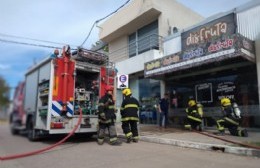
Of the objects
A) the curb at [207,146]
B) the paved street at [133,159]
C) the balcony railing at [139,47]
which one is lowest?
the paved street at [133,159]

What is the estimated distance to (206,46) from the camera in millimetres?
11070

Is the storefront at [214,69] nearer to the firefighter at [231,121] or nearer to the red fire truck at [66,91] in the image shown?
the firefighter at [231,121]

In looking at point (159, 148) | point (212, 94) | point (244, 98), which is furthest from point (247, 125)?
point (159, 148)

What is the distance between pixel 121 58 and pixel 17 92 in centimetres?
799

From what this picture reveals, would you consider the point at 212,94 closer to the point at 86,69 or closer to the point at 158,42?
the point at 158,42

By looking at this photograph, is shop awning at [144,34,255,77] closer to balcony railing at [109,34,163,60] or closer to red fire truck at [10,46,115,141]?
red fire truck at [10,46,115,141]

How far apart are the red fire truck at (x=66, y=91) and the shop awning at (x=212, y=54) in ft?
10.1

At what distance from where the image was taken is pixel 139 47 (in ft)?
60.4

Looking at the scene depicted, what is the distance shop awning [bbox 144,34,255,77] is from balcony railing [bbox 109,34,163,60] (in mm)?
3326

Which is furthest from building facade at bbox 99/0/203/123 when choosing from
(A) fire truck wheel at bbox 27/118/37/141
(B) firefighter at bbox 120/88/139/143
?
(A) fire truck wheel at bbox 27/118/37/141

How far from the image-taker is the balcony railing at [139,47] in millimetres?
16511

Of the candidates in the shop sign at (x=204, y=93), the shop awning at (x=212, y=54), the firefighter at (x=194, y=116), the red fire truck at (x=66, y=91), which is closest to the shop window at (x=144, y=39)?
the shop awning at (x=212, y=54)

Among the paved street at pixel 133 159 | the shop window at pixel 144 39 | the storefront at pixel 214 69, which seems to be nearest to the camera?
the paved street at pixel 133 159

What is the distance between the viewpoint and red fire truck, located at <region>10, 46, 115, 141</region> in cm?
930
